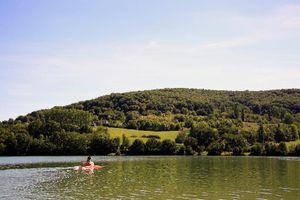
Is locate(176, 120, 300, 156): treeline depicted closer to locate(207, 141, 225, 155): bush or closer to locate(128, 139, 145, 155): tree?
locate(207, 141, 225, 155): bush

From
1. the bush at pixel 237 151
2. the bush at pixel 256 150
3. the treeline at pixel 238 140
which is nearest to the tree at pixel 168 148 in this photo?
the treeline at pixel 238 140

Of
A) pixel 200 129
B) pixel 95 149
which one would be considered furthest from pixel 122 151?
pixel 200 129

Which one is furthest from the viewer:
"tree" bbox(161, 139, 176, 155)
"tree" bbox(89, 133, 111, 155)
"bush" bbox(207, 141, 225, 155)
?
"tree" bbox(89, 133, 111, 155)

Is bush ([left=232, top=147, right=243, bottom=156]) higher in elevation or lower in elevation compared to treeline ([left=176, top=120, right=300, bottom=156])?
lower

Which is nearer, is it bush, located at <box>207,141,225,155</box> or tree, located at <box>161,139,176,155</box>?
tree, located at <box>161,139,176,155</box>

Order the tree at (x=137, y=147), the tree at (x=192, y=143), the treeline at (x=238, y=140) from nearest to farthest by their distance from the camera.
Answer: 1. the treeline at (x=238, y=140)
2. the tree at (x=137, y=147)
3. the tree at (x=192, y=143)

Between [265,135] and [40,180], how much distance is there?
148 m

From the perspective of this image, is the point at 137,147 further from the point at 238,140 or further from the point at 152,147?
the point at 238,140

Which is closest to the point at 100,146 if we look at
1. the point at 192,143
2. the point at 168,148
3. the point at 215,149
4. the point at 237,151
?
the point at 168,148

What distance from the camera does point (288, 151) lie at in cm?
17362

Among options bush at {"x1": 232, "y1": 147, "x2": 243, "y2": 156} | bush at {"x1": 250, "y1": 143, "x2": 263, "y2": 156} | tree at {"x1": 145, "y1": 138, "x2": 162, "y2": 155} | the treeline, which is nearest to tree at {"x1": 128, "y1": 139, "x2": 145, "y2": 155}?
tree at {"x1": 145, "y1": 138, "x2": 162, "y2": 155}

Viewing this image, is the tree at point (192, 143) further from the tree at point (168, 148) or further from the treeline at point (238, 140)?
the tree at point (168, 148)

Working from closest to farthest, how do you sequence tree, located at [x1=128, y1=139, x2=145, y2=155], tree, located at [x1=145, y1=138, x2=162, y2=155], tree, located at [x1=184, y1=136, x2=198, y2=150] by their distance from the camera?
1. tree, located at [x1=128, y1=139, x2=145, y2=155]
2. tree, located at [x1=145, y1=138, x2=162, y2=155]
3. tree, located at [x1=184, y1=136, x2=198, y2=150]

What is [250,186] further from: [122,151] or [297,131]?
[297,131]
